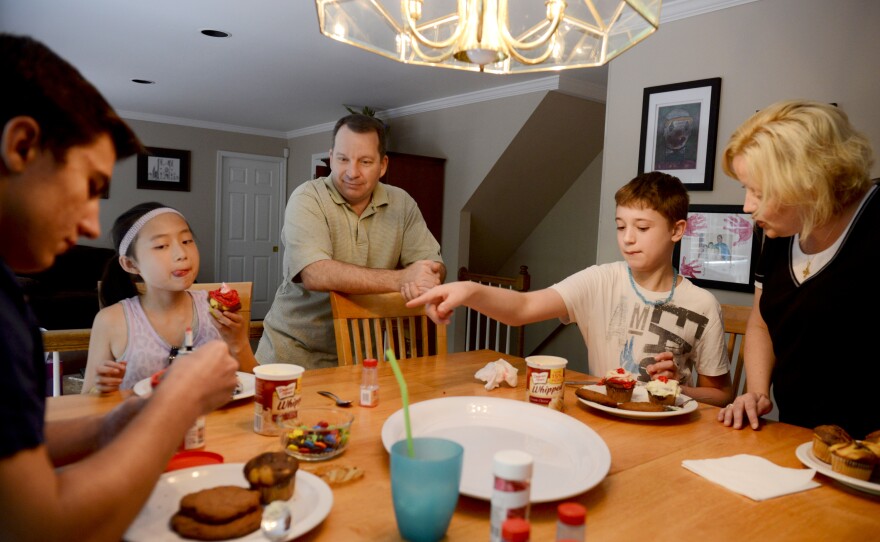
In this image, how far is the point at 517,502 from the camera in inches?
26.9

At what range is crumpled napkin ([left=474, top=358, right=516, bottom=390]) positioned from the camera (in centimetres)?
159

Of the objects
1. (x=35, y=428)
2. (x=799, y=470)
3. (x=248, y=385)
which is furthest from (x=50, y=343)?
(x=799, y=470)

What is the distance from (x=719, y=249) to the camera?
304 cm

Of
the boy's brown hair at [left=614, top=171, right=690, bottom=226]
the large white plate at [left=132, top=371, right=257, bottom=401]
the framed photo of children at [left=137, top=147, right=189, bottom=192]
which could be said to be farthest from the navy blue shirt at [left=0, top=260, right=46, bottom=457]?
the framed photo of children at [left=137, top=147, right=189, bottom=192]

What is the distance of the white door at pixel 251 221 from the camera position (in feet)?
27.3

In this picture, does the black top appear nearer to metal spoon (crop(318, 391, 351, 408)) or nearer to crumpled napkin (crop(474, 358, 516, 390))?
crumpled napkin (crop(474, 358, 516, 390))

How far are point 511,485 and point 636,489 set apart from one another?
43 cm

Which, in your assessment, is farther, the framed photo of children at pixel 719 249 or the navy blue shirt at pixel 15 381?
the framed photo of children at pixel 719 249

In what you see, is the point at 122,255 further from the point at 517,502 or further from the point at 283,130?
the point at 283,130

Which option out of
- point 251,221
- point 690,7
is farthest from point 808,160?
point 251,221

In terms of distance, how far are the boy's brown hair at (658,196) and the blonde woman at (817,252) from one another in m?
0.25

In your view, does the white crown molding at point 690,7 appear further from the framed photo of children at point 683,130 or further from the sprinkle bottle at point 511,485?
the sprinkle bottle at point 511,485

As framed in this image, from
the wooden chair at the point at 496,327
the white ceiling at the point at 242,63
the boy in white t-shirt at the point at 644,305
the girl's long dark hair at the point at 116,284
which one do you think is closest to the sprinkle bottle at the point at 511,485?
the boy in white t-shirt at the point at 644,305

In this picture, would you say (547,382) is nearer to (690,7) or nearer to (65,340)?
(65,340)
